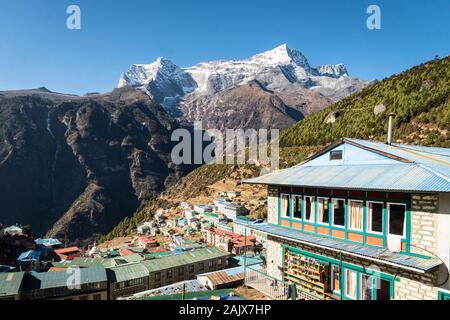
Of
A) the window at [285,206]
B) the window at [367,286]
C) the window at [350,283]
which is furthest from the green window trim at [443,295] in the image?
the window at [285,206]

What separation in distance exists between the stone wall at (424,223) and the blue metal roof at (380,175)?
1.72ft

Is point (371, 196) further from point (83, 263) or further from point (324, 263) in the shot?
point (83, 263)

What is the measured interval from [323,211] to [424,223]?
12.2 feet

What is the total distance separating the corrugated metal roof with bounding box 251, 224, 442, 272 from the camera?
868 cm

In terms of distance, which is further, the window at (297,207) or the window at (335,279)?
the window at (297,207)

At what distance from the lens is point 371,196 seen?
411 inches

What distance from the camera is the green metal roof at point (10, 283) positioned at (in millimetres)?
22411

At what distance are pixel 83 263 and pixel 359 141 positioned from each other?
36017 mm

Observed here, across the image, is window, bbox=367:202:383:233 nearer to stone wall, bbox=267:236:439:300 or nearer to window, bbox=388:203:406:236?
window, bbox=388:203:406:236

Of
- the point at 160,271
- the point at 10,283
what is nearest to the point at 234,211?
the point at 160,271

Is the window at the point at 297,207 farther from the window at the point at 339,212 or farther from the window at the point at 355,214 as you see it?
the window at the point at 355,214

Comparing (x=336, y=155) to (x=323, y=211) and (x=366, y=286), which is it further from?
(x=366, y=286)

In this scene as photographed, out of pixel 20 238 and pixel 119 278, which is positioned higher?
pixel 119 278
